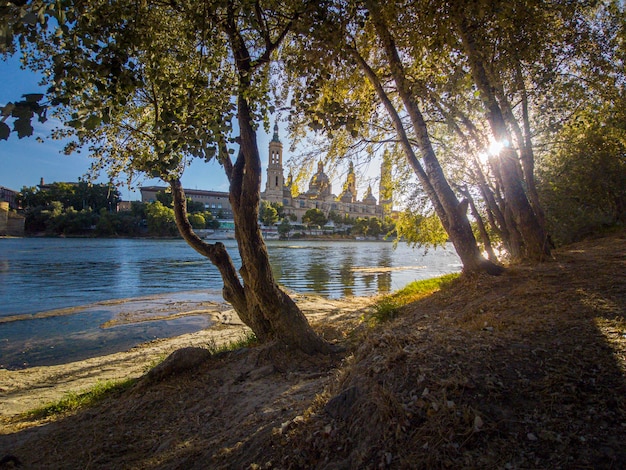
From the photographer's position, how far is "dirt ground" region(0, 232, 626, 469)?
2061mm

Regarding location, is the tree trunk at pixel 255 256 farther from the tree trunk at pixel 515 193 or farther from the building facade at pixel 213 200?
the building facade at pixel 213 200

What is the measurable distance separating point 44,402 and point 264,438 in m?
5.34

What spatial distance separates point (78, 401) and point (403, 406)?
5.47 m

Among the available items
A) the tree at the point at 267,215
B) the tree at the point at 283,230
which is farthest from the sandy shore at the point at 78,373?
the tree at the point at 267,215

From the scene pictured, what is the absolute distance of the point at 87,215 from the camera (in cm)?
10581

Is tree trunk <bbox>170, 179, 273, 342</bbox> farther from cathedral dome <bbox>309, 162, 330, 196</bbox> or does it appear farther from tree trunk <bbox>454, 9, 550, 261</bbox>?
tree trunk <bbox>454, 9, 550, 261</bbox>

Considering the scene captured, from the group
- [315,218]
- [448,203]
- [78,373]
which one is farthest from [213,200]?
[448,203]

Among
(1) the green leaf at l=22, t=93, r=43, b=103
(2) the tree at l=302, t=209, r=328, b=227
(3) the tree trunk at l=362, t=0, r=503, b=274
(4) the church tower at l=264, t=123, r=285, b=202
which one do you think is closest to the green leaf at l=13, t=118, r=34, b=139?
(1) the green leaf at l=22, t=93, r=43, b=103

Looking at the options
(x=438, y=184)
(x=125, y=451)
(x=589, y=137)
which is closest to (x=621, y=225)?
(x=589, y=137)

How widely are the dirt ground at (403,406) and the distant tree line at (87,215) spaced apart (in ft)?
326

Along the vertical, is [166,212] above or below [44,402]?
above

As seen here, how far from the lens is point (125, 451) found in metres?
3.55

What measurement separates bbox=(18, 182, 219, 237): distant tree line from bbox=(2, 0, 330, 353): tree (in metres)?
97.2

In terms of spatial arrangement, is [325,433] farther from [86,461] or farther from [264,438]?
[86,461]
